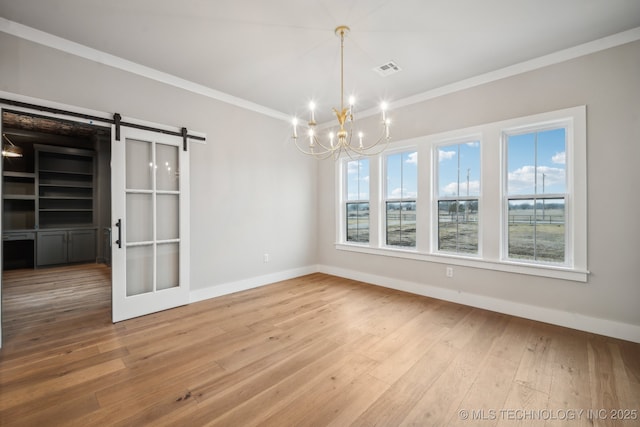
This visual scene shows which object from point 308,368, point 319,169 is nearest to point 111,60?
point 319,169

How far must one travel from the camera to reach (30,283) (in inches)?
185

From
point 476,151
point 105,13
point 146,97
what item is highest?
point 105,13

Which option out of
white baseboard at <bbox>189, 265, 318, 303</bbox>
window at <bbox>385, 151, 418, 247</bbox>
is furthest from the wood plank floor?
window at <bbox>385, 151, 418, 247</bbox>

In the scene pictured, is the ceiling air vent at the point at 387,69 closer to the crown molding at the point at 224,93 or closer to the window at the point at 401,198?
the crown molding at the point at 224,93

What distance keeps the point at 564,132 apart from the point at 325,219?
3684 mm

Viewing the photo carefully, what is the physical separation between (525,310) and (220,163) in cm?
437

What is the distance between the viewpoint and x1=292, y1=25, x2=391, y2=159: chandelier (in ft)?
8.39

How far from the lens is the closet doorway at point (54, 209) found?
4.99 metres

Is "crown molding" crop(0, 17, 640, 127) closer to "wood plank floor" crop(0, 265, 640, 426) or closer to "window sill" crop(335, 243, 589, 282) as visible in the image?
"window sill" crop(335, 243, 589, 282)

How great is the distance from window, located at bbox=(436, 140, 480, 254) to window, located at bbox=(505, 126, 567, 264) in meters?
0.38

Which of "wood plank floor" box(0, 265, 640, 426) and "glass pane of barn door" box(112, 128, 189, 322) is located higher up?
"glass pane of barn door" box(112, 128, 189, 322)

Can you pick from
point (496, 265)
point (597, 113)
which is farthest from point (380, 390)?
point (597, 113)

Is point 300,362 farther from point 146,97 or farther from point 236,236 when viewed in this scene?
point 146,97

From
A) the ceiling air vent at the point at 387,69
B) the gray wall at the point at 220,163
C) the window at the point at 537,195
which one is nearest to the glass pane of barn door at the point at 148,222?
the gray wall at the point at 220,163
